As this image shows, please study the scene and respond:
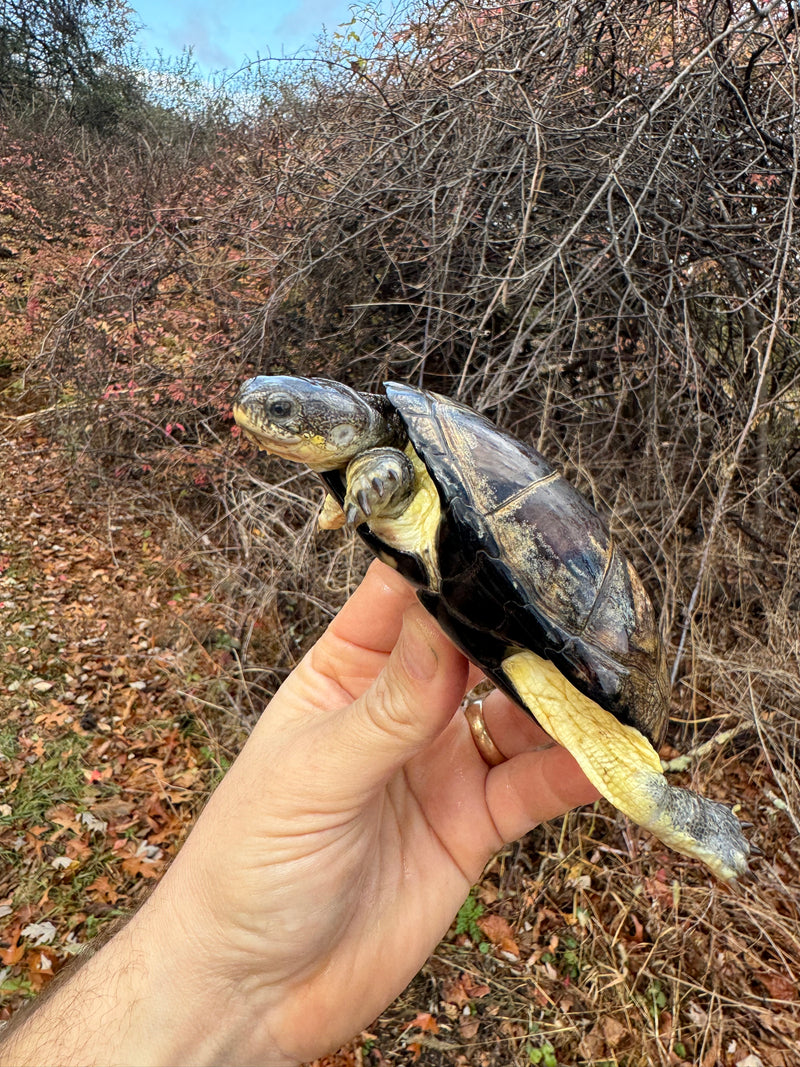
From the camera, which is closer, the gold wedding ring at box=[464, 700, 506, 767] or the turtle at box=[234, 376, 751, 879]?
the turtle at box=[234, 376, 751, 879]

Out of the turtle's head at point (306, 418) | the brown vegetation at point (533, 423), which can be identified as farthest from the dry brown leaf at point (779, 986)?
the turtle's head at point (306, 418)

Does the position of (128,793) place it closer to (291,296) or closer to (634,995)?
(634,995)

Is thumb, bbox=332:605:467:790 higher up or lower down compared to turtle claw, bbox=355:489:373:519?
lower down

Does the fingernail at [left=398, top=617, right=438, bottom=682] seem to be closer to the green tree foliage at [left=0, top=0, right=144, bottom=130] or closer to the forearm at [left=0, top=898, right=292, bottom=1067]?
the forearm at [left=0, top=898, right=292, bottom=1067]

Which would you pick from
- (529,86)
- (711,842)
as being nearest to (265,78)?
(529,86)

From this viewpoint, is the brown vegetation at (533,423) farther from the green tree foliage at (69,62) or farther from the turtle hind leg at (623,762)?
the green tree foliage at (69,62)

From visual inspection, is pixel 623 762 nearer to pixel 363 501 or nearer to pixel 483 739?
pixel 483 739

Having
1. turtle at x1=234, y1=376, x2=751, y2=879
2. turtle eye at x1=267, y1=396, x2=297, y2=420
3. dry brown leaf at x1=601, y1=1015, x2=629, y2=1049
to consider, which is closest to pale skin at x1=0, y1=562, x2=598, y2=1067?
turtle at x1=234, y1=376, x2=751, y2=879
